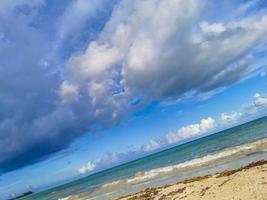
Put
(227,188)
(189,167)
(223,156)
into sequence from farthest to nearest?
(189,167) → (223,156) → (227,188)

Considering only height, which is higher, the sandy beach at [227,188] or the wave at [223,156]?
the wave at [223,156]

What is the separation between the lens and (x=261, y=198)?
16188 millimetres

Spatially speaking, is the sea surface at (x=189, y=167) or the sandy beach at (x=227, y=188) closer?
the sandy beach at (x=227, y=188)

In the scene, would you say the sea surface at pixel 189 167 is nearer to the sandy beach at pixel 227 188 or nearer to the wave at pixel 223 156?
the wave at pixel 223 156

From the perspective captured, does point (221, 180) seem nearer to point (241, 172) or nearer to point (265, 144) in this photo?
point (241, 172)

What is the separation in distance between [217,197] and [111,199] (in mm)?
16900

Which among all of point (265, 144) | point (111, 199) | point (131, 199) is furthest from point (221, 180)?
point (265, 144)

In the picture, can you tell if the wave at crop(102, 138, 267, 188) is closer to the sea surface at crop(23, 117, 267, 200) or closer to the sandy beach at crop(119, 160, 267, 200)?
the sea surface at crop(23, 117, 267, 200)

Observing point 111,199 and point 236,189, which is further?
point 111,199

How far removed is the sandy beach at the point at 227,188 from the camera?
18.2 meters

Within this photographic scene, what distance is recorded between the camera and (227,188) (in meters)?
21.0

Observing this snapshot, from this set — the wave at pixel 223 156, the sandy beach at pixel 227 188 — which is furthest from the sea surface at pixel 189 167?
the sandy beach at pixel 227 188

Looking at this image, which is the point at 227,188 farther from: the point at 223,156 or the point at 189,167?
the point at 189,167

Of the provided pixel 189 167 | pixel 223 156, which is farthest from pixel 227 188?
pixel 189 167
